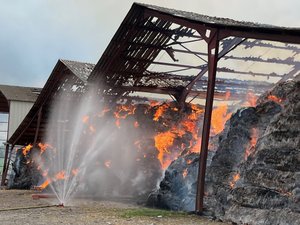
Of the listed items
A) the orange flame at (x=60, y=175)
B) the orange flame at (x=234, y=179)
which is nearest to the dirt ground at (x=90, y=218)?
the orange flame at (x=234, y=179)

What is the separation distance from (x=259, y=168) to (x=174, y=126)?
35.4 ft

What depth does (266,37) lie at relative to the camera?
31.8 ft

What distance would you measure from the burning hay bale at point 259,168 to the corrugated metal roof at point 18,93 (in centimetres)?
2245

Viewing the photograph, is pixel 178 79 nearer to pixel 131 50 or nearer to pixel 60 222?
pixel 131 50

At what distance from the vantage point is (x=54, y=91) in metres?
22.8

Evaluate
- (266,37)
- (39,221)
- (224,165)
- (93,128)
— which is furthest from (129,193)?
(266,37)

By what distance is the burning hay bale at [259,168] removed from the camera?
9.44 meters

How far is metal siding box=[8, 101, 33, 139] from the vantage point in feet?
105

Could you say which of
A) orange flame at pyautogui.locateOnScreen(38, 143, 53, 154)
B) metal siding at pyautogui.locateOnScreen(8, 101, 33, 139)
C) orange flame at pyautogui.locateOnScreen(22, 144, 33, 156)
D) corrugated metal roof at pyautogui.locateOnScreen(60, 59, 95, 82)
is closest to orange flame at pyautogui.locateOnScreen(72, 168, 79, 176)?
corrugated metal roof at pyautogui.locateOnScreen(60, 59, 95, 82)

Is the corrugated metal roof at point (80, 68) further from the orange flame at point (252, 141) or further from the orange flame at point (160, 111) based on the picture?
the orange flame at point (252, 141)

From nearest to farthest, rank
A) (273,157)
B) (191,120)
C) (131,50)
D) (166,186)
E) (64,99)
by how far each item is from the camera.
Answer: (273,157), (166,186), (131,50), (191,120), (64,99)

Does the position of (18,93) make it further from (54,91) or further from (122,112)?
(122,112)

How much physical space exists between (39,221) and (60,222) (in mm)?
659

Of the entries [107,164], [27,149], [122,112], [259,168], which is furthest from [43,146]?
[259,168]
